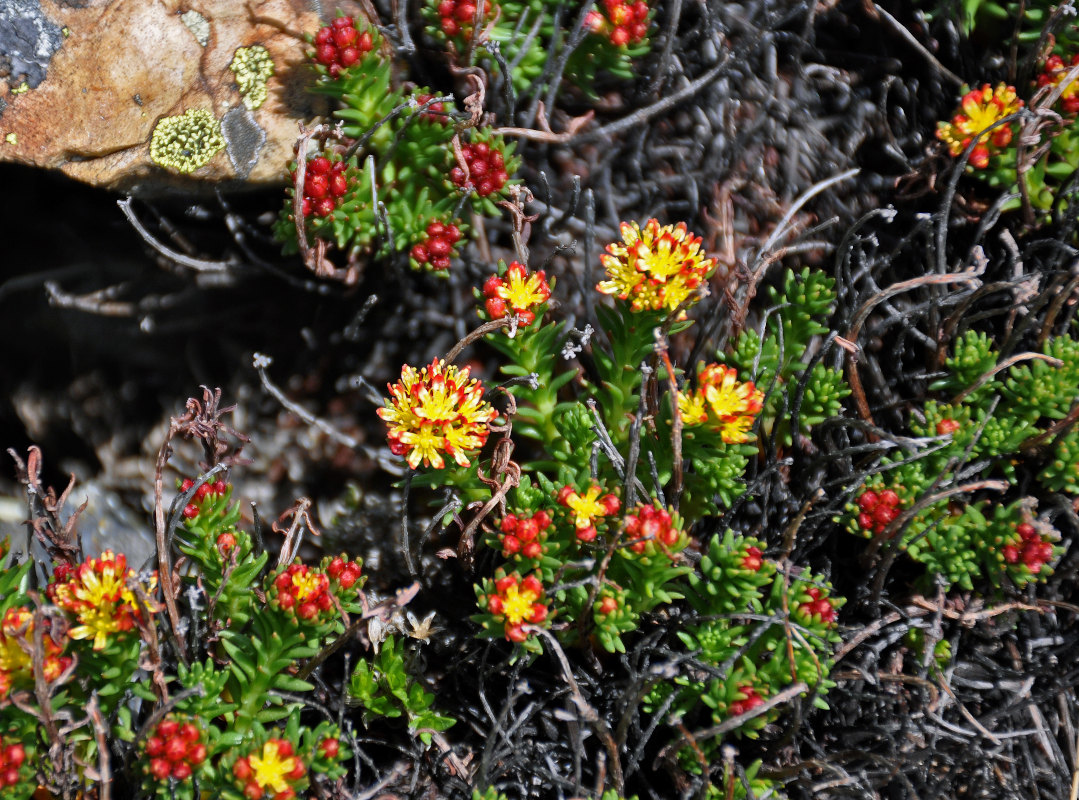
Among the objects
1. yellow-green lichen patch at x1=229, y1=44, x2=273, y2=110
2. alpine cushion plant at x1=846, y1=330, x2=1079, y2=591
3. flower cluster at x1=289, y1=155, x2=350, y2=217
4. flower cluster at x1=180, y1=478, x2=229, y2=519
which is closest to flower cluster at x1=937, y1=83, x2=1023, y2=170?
alpine cushion plant at x1=846, y1=330, x2=1079, y2=591

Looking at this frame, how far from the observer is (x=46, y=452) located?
2.71m

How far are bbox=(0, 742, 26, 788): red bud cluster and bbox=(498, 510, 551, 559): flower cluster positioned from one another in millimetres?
1105

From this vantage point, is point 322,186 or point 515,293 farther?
point 322,186

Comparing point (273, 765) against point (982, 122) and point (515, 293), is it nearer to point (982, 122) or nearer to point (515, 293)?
point (515, 293)

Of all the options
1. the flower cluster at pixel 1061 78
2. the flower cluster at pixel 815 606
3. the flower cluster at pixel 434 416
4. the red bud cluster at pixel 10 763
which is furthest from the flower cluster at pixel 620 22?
the red bud cluster at pixel 10 763

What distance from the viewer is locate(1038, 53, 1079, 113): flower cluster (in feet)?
8.22

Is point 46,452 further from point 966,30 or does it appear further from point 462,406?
point 966,30

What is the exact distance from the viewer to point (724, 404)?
2006mm

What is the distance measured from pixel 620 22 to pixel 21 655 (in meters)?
2.21

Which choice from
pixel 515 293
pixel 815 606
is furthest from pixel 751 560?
pixel 515 293

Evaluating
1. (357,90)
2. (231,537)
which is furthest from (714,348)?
(231,537)

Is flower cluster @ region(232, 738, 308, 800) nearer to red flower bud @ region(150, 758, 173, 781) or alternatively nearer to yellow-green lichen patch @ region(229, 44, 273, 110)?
red flower bud @ region(150, 758, 173, 781)

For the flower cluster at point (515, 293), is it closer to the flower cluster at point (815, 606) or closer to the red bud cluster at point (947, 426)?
the flower cluster at point (815, 606)

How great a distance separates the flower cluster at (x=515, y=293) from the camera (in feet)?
6.81
